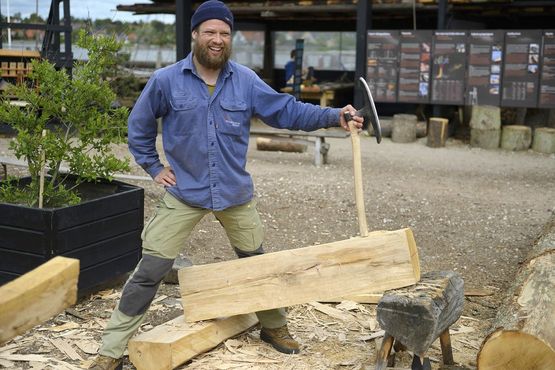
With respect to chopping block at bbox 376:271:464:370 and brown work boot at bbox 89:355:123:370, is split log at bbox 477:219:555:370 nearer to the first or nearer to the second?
chopping block at bbox 376:271:464:370

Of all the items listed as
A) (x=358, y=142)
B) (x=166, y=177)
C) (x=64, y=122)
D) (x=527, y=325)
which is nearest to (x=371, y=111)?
(x=358, y=142)

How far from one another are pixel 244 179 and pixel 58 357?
153 centimetres

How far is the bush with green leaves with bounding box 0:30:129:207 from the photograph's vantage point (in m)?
4.98

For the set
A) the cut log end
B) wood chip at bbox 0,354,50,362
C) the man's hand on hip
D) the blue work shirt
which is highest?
the blue work shirt

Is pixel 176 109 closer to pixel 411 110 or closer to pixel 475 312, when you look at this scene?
pixel 475 312

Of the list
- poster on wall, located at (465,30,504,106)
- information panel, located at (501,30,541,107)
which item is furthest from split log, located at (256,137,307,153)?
information panel, located at (501,30,541,107)

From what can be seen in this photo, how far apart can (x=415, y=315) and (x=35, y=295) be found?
2.19 m

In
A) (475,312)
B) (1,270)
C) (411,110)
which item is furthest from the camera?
(411,110)

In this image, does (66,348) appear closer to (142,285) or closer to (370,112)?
(142,285)

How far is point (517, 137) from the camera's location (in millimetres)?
13055

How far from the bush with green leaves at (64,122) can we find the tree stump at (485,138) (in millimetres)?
9487

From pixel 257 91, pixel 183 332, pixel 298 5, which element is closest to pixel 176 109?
pixel 257 91

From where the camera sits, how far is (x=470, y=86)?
44.7 feet

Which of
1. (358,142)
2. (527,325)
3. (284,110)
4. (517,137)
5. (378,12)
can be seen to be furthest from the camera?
(378,12)
